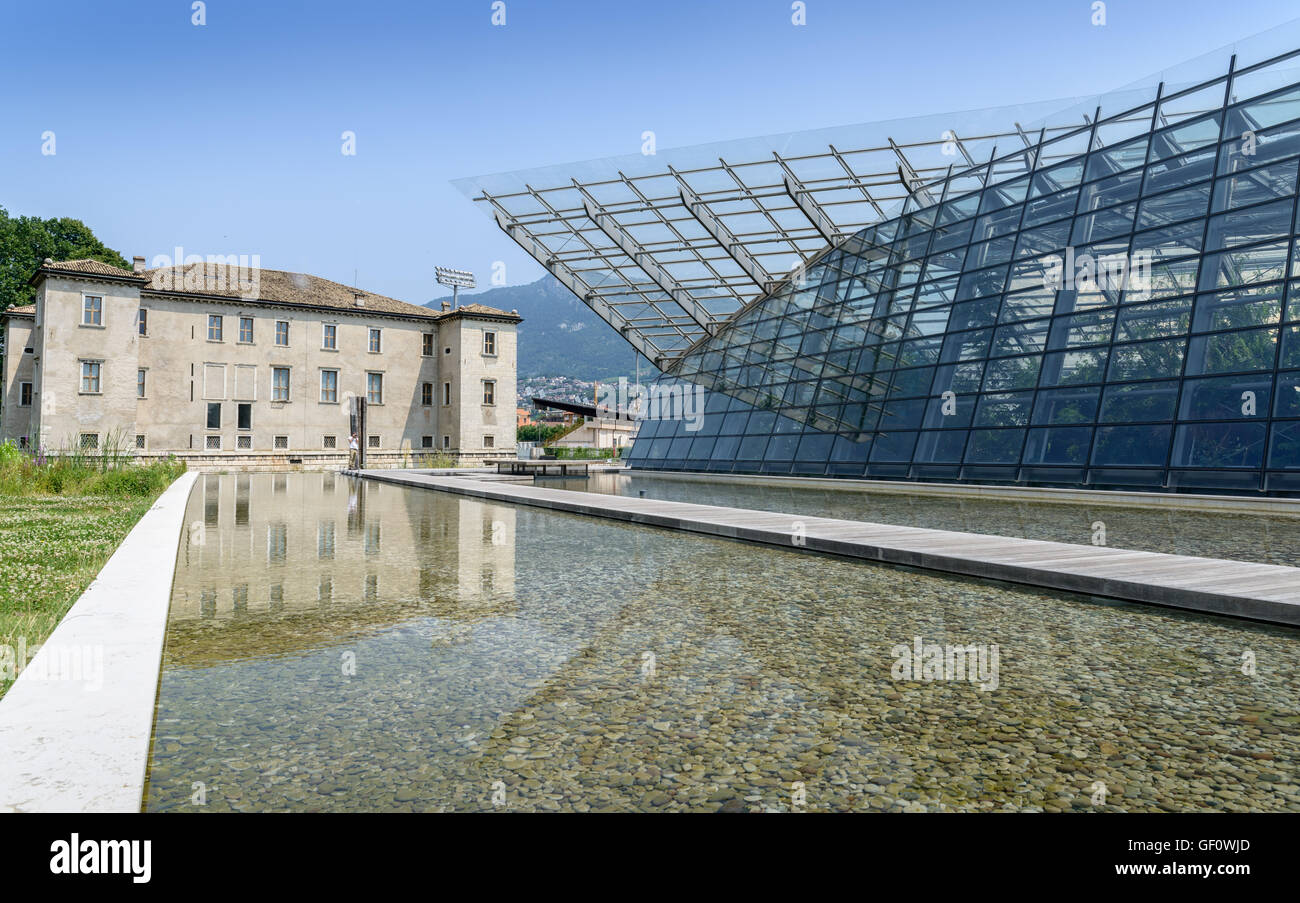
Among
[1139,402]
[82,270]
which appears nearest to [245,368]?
[82,270]

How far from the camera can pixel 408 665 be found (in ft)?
16.8

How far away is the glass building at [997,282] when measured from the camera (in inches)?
717

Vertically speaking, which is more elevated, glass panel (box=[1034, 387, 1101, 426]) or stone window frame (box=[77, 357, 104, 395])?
stone window frame (box=[77, 357, 104, 395])

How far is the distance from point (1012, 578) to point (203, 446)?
47.3m

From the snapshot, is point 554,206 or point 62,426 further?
point 62,426

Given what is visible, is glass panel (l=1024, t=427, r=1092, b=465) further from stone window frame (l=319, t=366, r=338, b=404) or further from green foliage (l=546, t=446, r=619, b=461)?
stone window frame (l=319, t=366, r=338, b=404)

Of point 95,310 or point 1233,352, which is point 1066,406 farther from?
point 95,310

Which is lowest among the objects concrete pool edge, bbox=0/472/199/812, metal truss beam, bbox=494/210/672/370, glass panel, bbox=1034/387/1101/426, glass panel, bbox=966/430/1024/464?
concrete pool edge, bbox=0/472/199/812

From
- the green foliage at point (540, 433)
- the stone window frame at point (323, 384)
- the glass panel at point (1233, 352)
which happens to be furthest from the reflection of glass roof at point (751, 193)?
the green foliage at point (540, 433)

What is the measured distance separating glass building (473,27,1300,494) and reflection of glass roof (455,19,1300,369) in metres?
0.11

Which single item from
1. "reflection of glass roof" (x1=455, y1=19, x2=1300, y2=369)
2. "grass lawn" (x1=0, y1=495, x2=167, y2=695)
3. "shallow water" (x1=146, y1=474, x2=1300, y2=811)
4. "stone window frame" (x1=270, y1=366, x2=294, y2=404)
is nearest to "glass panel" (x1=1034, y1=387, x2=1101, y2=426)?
"reflection of glass roof" (x1=455, y1=19, x2=1300, y2=369)

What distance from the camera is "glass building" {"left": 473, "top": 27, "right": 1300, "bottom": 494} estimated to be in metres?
18.2
